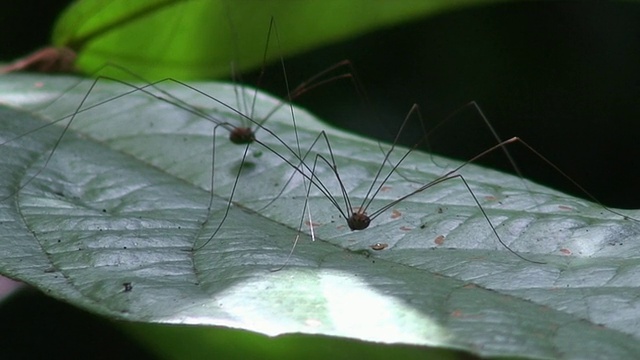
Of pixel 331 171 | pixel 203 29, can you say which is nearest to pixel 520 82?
pixel 203 29

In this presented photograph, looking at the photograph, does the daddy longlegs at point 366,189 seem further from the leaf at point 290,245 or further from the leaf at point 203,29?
the leaf at point 203,29

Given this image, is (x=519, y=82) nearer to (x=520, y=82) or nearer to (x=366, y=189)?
(x=520, y=82)

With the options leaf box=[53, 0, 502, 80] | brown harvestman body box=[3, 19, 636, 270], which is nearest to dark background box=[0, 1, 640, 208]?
leaf box=[53, 0, 502, 80]

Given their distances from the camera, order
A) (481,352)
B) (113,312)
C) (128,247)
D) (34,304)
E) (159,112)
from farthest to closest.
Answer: (34,304)
(159,112)
(128,247)
(113,312)
(481,352)

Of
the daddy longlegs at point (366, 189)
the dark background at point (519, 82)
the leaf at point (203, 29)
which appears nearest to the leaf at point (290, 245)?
the daddy longlegs at point (366, 189)

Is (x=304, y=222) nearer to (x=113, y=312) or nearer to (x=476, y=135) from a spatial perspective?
(x=113, y=312)

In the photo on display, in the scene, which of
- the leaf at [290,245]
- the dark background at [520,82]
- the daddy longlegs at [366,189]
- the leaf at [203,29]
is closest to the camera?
the leaf at [290,245]

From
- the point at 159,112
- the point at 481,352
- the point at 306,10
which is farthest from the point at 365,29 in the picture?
the point at 481,352
